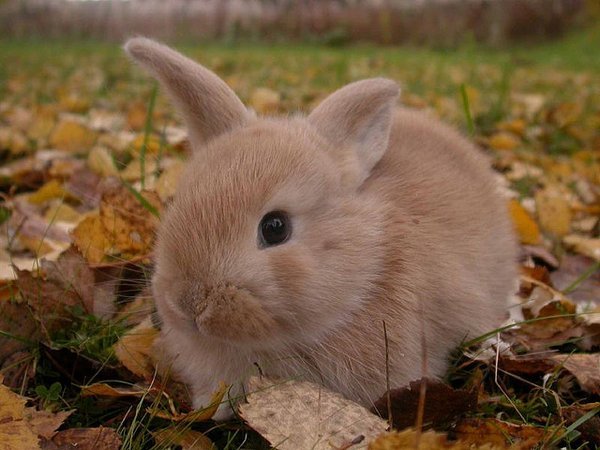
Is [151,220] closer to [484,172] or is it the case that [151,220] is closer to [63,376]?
[63,376]

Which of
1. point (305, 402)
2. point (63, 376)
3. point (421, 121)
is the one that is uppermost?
point (421, 121)

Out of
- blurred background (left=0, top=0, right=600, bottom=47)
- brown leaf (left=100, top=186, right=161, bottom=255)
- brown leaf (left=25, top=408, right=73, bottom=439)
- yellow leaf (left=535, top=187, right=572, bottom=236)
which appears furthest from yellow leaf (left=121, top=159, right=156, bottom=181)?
blurred background (left=0, top=0, right=600, bottom=47)

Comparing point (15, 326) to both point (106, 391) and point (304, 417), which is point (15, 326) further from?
point (304, 417)

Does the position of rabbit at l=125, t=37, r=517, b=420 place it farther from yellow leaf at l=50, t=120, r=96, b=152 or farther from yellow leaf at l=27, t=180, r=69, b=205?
yellow leaf at l=50, t=120, r=96, b=152

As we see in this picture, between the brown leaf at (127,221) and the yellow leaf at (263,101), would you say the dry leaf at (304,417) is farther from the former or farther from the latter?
the yellow leaf at (263,101)

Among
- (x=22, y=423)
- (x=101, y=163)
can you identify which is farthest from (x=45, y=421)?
(x=101, y=163)

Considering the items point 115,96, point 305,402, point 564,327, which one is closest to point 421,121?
point 564,327
